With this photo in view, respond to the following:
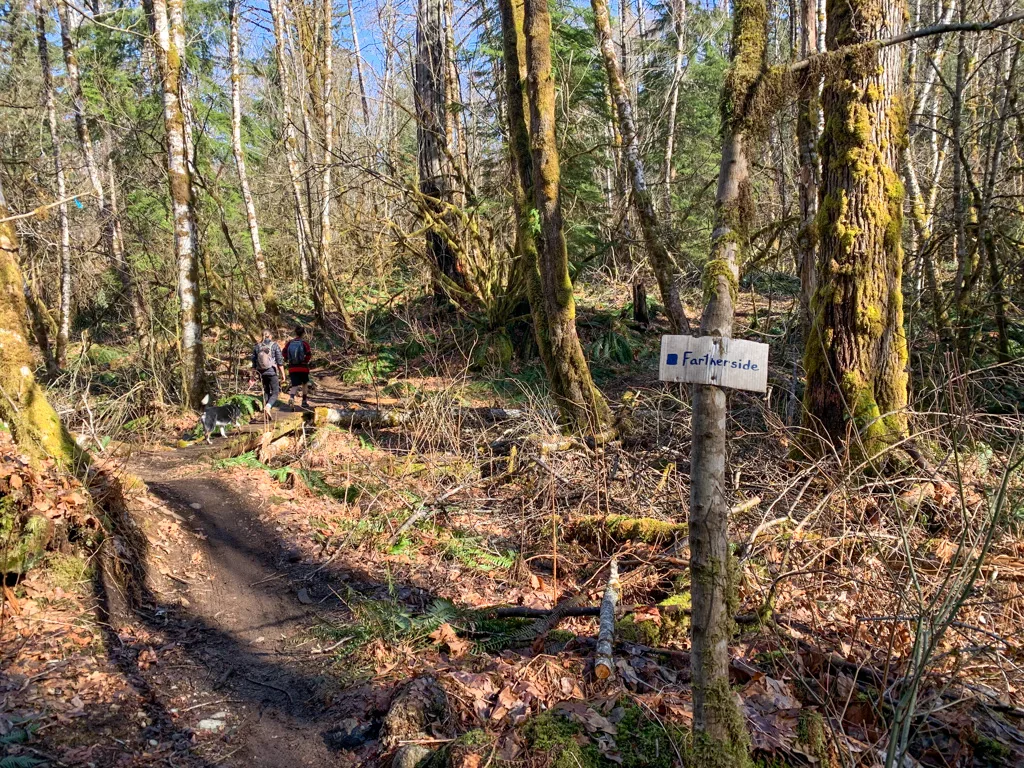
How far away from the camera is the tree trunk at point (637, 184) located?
36.5 ft

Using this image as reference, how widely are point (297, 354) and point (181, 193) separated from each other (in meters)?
3.68

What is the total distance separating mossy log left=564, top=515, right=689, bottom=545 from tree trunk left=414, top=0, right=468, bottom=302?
10090mm

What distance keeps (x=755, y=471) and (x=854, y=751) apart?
3.57 meters

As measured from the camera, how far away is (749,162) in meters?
2.94

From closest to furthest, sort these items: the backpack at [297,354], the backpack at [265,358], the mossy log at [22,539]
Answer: the mossy log at [22,539]
the backpack at [265,358]
the backpack at [297,354]

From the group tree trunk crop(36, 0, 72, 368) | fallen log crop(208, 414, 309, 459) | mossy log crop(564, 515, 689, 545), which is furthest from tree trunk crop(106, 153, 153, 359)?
mossy log crop(564, 515, 689, 545)

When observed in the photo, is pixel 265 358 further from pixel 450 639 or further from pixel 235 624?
pixel 450 639

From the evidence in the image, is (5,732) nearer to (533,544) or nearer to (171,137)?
(533,544)

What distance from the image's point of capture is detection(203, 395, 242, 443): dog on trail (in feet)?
35.4

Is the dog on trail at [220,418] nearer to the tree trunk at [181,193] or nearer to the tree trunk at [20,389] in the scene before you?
the tree trunk at [181,193]

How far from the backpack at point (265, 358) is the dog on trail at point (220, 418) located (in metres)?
0.92

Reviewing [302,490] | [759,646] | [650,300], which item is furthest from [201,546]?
[650,300]

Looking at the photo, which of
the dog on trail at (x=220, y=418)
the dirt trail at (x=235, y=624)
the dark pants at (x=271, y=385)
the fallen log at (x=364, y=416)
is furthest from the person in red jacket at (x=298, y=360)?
the dirt trail at (x=235, y=624)

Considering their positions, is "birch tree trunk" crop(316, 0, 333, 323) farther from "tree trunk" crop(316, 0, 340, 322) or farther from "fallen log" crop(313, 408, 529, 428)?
"fallen log" crop(313, 408, 529, 428)
